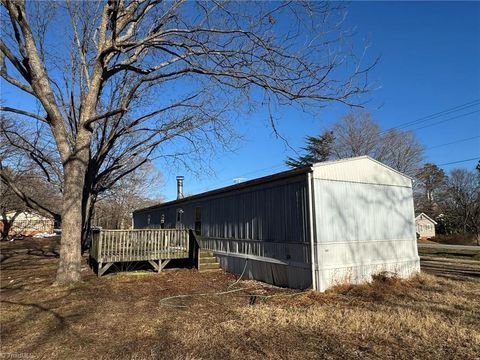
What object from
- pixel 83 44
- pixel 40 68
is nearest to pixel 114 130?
pixel 83 44

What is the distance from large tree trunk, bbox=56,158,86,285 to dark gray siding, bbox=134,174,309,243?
16.1 ft

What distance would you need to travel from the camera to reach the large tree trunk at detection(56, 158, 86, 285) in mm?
9594

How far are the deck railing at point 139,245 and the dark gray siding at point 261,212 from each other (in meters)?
1.45

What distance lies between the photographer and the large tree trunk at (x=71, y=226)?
9594mm

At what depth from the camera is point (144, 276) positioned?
38.7 ft

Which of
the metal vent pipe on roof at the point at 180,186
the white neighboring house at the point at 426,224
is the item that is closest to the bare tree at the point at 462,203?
the white neighboring house at the point at 426,224

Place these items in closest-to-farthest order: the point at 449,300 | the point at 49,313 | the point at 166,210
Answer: the point at 49,313
the point at 449,300
the point at 166,210

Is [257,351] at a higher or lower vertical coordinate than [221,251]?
lower

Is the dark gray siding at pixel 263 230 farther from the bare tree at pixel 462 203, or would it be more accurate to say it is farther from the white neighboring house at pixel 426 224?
the white neighboring house at pixel 426 224

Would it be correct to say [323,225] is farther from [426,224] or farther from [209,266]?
[426,224]

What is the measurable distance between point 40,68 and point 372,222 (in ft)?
33.5

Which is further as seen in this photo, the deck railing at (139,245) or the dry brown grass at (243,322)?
the deck railing at (139,245)

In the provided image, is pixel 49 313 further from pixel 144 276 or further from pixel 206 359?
pixel 144 276

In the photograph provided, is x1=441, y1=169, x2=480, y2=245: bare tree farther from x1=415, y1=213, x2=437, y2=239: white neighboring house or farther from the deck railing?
the deck railing
